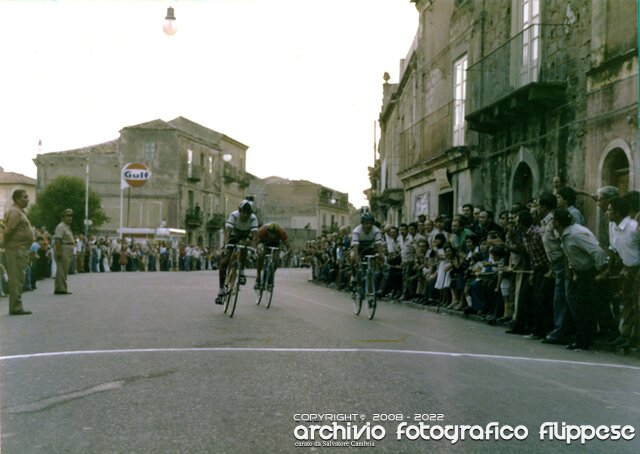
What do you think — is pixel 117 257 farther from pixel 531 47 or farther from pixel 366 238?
pixel 366 238

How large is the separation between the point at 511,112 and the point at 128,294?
9.23 m

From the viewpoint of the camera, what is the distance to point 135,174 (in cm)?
6544

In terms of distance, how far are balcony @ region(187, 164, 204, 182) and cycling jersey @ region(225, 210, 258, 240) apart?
60403mm

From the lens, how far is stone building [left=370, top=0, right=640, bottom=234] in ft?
42.0

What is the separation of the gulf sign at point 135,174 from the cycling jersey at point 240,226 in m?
51.1

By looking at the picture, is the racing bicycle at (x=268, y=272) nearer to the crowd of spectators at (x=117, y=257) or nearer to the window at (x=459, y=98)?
the crowd of spectators at (x=117, y=257)

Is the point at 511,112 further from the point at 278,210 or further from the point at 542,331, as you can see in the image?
the point at 278,210

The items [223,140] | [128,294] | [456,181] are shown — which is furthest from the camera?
[223,140]

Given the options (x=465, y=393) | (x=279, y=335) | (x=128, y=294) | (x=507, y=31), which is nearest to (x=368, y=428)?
(x=465, y=393)

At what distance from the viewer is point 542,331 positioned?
34.6ft

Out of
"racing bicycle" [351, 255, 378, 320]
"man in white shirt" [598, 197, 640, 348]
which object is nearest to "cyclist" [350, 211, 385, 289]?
"racing bicycle" [351, 255, 378, 320]

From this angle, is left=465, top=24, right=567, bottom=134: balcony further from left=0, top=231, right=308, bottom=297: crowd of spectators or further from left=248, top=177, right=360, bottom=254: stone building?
left=248, top=177, right=360, bottom=254: stone building

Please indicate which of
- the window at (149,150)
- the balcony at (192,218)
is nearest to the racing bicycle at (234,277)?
the window at (149,150)

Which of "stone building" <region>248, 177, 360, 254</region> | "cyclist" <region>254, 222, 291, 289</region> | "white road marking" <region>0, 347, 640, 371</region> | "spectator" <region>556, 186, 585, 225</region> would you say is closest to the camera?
"white road marking" <region>0, 347, 640, 371</region>
